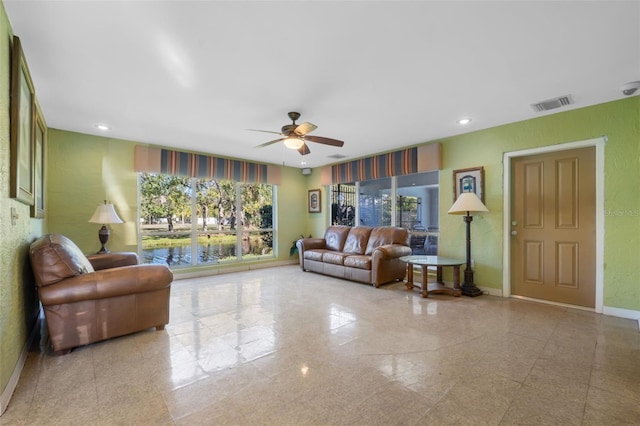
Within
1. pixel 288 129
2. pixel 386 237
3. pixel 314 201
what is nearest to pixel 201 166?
pixel 314 201

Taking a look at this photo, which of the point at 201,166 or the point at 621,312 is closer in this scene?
the point at 621,312

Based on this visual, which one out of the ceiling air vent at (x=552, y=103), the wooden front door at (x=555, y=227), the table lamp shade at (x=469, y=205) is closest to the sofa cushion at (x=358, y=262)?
the table lamp shade at (x=469, y=205)

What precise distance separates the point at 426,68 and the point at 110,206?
178 inches

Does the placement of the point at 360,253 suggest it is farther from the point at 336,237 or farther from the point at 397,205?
the point at 397,205

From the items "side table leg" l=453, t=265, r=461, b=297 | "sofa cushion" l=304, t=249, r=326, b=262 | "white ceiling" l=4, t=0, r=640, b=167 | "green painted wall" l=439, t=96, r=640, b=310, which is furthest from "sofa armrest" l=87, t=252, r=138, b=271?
"green painted wall" l=439, t=96, r=640, b=310

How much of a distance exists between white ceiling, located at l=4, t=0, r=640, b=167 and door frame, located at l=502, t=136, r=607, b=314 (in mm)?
473

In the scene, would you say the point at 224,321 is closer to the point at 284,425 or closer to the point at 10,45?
the point at 284,425

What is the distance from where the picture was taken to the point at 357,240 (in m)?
5.68

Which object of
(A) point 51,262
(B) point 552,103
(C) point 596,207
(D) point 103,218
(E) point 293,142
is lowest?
(A) point 51,262

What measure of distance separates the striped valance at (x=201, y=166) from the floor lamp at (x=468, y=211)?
4.01 meters

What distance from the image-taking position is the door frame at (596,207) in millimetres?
3307

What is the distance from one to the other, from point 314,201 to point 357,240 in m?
1.91

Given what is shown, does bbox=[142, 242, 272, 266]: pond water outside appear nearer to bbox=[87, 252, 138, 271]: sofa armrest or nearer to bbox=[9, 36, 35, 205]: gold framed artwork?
bbox=[87, 252, 138, 271]: sofa armrest

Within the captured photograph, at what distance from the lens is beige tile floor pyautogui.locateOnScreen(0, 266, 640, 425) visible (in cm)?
167
